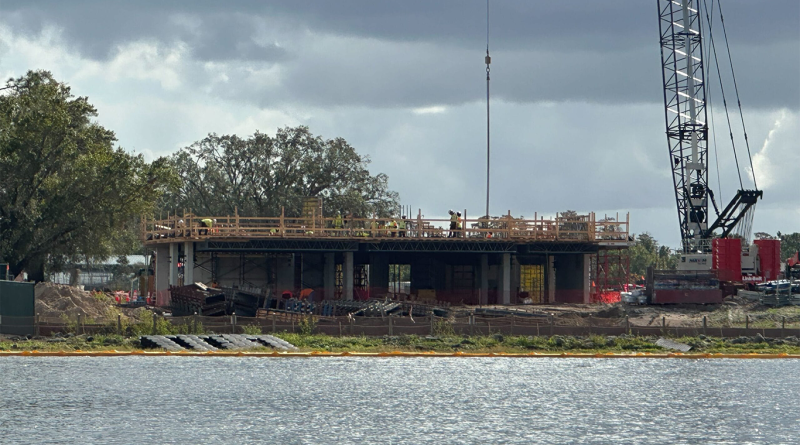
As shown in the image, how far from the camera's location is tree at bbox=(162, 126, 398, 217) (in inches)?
4163

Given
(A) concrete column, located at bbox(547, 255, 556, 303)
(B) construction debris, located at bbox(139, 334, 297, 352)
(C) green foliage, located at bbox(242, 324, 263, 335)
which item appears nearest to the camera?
(B) construction debris, located at bbox(139, 334, 297, 352)

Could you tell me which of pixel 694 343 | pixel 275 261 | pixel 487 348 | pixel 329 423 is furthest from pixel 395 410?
pixel 275 261

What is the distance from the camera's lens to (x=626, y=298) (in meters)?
69.1

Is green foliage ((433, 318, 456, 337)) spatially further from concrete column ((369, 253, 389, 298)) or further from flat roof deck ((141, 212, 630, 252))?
concrete column ((369, 253, 389, 298))

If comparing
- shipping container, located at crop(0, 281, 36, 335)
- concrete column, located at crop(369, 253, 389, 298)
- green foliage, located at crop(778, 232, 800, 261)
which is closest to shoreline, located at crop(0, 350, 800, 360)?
shipping container, located at crop(0, 281, 36, 335)

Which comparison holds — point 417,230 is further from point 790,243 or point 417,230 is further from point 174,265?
point 790,243

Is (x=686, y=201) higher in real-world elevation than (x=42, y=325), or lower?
higher

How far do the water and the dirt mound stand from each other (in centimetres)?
686

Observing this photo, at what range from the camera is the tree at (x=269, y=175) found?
347ft

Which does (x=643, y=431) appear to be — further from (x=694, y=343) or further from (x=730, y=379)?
(x=694, y=343)

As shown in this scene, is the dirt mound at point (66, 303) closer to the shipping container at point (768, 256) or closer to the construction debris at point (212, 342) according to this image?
the construction debris at point (212, 342)

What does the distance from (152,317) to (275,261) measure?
22.9 m

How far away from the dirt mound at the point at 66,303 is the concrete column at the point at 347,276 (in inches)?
677

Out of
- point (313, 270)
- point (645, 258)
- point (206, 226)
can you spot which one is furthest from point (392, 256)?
point (645, 258)
